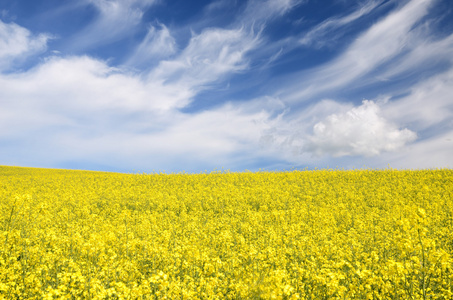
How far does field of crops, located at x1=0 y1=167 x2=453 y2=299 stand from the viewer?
5.31 m

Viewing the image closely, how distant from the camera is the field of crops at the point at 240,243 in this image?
531cm

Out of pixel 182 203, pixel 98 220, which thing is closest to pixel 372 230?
pixel 182 203

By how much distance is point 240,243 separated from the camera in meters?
9.02

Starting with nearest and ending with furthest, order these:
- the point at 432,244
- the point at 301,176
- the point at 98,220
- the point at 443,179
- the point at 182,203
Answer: the point at 432,244, the point at 98,220, the point at 182,203, the point at 443,179, the point at 301,176

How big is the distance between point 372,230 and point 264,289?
9470 millimetres

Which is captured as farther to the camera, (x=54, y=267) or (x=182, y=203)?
(x=182, y=203)

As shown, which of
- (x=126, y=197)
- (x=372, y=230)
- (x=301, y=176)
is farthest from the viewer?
(x=301, y=176)

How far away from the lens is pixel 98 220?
12812 mm

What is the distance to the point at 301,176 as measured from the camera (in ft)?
95.1

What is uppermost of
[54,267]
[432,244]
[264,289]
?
[432,244]

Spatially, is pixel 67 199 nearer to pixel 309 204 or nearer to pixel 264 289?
pixel 309 204

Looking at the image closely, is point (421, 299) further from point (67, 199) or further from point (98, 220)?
point (67, 199)

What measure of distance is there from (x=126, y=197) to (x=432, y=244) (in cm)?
1869

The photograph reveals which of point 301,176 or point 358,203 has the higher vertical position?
point 301,176
